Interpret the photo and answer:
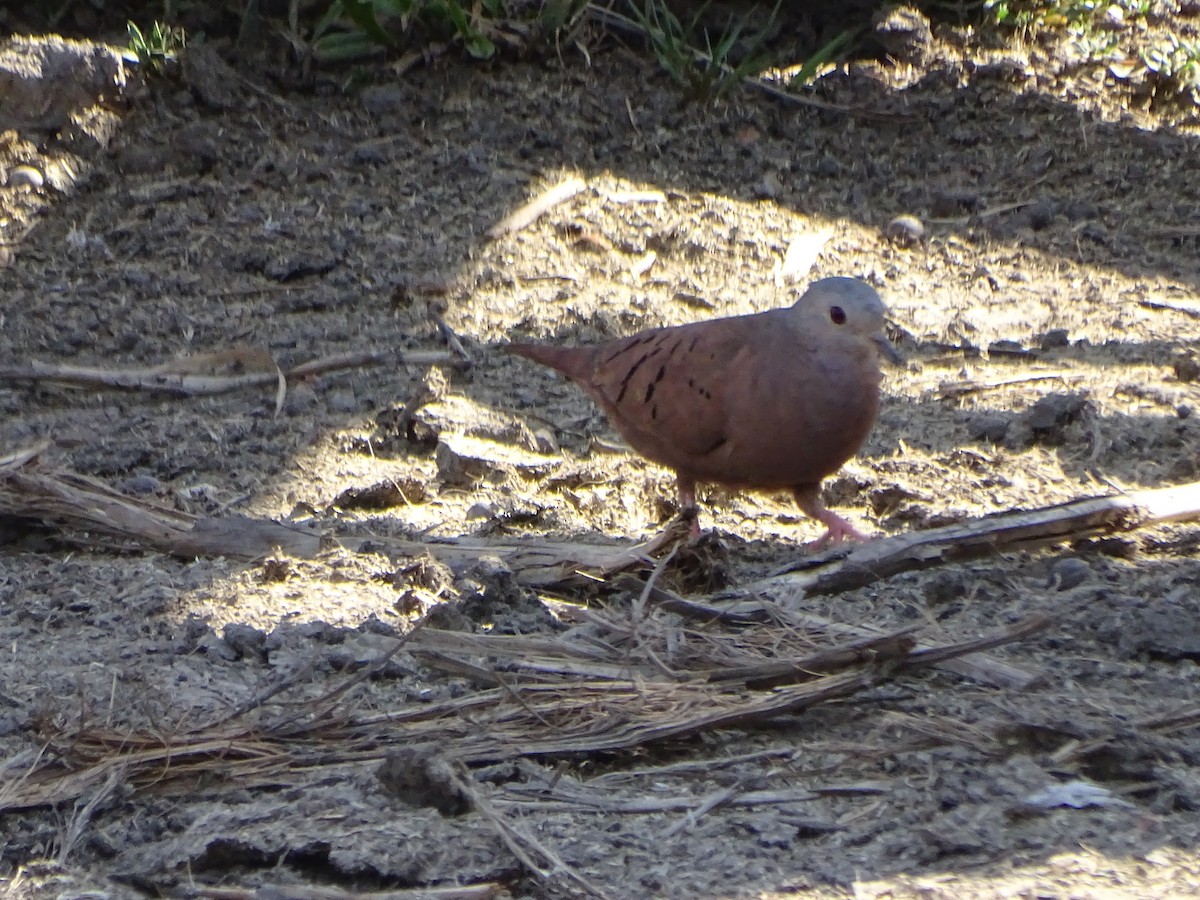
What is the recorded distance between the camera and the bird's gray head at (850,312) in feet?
12.9

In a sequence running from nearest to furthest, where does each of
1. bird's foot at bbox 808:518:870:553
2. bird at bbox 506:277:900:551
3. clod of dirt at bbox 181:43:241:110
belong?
1. bird at bbox 506:277:900:551
2. bird's foot at bbox 808:518:870:553
3. clod of dirt at bbox 181:43:241:110

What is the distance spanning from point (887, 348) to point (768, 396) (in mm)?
354

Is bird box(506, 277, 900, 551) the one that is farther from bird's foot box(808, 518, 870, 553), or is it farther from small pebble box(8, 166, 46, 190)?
small pebble box(8, 166, 46, 190)

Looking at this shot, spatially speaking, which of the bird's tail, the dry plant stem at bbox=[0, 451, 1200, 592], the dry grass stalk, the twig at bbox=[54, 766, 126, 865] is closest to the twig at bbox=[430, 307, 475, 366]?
the bird's tail

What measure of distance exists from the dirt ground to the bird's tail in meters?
0.25

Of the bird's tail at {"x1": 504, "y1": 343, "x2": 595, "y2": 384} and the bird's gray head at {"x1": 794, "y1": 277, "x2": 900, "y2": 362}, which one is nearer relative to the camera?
the bird's gray head at {"x1": 794, "y1": 277, "x2": 900, "y2": 362}

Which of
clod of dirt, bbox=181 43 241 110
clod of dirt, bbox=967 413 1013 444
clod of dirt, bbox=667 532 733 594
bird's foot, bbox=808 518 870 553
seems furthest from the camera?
clod of dirt, bbox=181 43 241 110

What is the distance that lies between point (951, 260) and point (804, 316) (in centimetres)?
242

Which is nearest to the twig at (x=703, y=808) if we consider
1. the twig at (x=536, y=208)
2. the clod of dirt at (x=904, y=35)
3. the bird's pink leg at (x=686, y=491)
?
A: the bird's pink leg at (x=686, y=491)

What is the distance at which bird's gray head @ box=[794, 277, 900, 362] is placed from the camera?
3945 mm

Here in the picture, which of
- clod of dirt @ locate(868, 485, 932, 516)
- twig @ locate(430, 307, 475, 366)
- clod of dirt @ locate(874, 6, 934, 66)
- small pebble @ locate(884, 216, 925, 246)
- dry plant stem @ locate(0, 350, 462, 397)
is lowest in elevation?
dry plant stem @ locate(0, 350, 462, 397)

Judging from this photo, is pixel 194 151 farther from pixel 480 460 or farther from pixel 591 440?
pixel 480 460

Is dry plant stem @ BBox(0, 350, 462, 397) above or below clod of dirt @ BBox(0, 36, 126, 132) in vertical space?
below

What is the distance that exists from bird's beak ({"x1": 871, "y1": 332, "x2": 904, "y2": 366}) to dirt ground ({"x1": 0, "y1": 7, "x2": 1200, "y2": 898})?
0.44 m
